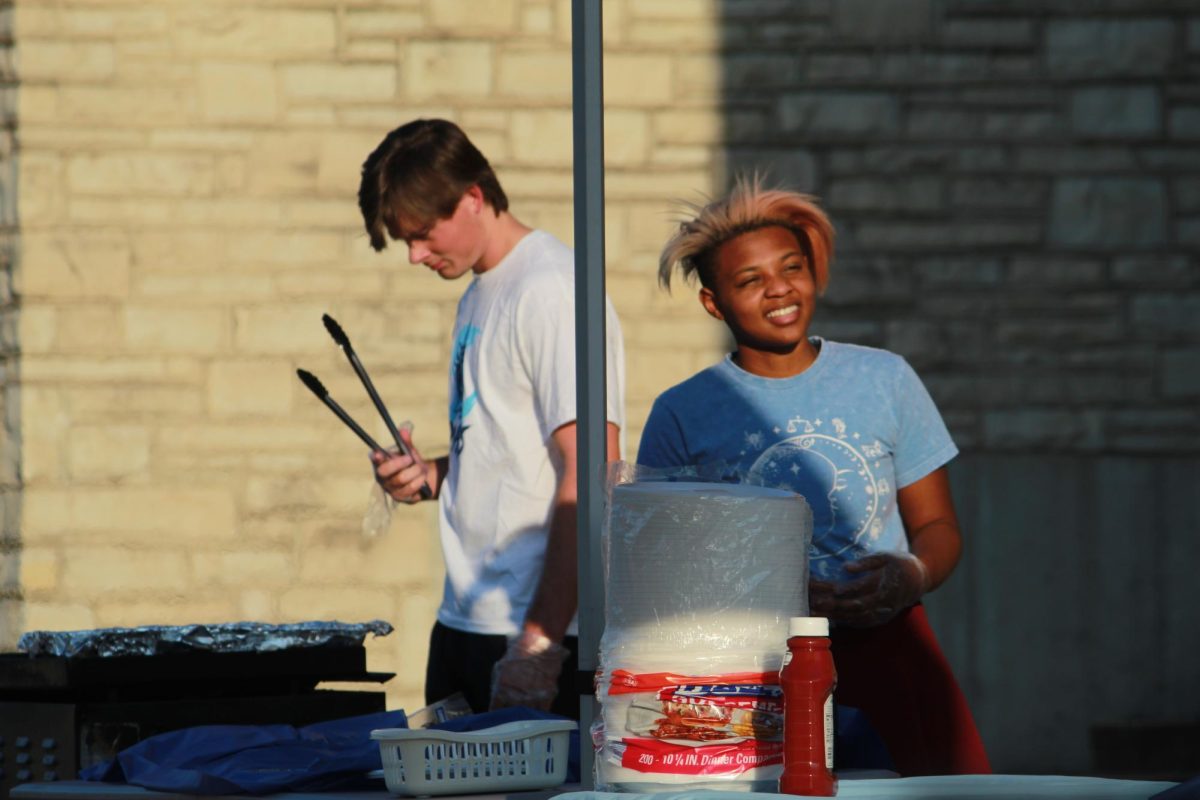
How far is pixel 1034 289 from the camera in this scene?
5609 mm

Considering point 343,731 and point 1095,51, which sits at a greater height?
point 1095,51

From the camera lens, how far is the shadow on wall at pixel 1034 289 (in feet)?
18.2

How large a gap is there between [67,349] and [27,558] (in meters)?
0.59

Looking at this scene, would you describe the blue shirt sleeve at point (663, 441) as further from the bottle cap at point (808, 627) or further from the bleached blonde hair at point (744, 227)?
the bottle cap at point (808, 627)

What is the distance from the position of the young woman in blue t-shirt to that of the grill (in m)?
0.53

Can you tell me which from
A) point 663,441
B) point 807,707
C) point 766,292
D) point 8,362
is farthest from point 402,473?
point 8,362

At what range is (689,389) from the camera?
2.98 meters

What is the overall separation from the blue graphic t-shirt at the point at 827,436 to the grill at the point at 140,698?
22.8 inches

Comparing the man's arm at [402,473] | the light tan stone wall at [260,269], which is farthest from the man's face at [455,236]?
the light tan stone wall at [260,269]

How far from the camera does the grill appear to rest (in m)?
2.45

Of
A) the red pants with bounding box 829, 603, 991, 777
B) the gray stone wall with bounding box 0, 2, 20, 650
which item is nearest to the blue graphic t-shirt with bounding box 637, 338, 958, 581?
the red pants with bounding box 829, 603, 991, 777

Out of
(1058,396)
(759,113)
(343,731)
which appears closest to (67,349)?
(759,113)

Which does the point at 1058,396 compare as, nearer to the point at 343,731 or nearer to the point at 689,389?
the point at 689,389

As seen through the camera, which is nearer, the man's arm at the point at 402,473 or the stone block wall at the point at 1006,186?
the man's arm at the point at 402,473
